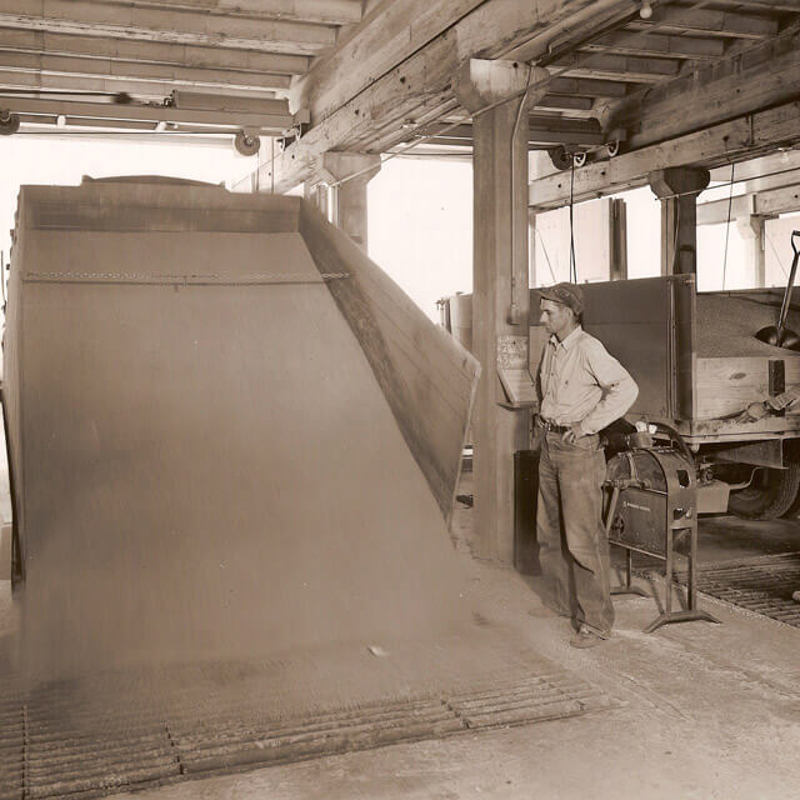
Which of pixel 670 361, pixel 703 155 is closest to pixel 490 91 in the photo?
→ pixel 670 361

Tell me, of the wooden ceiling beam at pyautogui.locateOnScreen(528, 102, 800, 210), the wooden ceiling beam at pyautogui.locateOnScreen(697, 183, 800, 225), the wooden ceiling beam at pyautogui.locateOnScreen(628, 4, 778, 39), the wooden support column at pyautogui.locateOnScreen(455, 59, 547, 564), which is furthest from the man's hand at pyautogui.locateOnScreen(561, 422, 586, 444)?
the wooden ceiling beam at pyautogui.locateOnScreen(697, 183, 800, 225)

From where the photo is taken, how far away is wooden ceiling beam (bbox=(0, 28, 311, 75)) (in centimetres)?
637

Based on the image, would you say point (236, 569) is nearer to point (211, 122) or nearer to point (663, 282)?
point (663, 282)

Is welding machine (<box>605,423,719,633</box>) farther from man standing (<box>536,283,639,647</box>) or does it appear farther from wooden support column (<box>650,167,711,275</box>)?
wooden support column (<box>650,167,711,275</box>)

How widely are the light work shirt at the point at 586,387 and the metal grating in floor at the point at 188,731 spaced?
1151 mm

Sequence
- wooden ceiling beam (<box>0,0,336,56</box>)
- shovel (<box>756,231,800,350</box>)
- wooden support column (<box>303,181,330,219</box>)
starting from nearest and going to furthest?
shovel (<box>756,231,800,350</box>)
wooden ceiling beam (<box>0,0,336,56</box>)
wooden support column (<box>303,181,330,219</box>)

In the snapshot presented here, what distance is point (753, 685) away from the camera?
11.4 ft

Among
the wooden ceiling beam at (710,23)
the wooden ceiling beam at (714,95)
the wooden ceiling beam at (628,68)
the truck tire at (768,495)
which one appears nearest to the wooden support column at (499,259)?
the wooden ceiling beam at (710,23)

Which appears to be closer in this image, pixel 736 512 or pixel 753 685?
pixel 753 685

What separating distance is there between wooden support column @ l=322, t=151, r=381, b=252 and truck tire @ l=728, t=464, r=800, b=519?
3.35 meters

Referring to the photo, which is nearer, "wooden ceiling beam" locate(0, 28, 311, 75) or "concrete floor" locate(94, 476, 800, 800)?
"concrete floor" locate(94, 476, 800, 800)

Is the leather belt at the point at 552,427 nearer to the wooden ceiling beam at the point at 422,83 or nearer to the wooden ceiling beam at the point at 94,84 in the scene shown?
the wooden ceiling beam at the point at 422,83

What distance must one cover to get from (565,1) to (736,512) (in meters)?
3.69

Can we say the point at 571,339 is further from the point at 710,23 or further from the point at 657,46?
the point at 657,46
